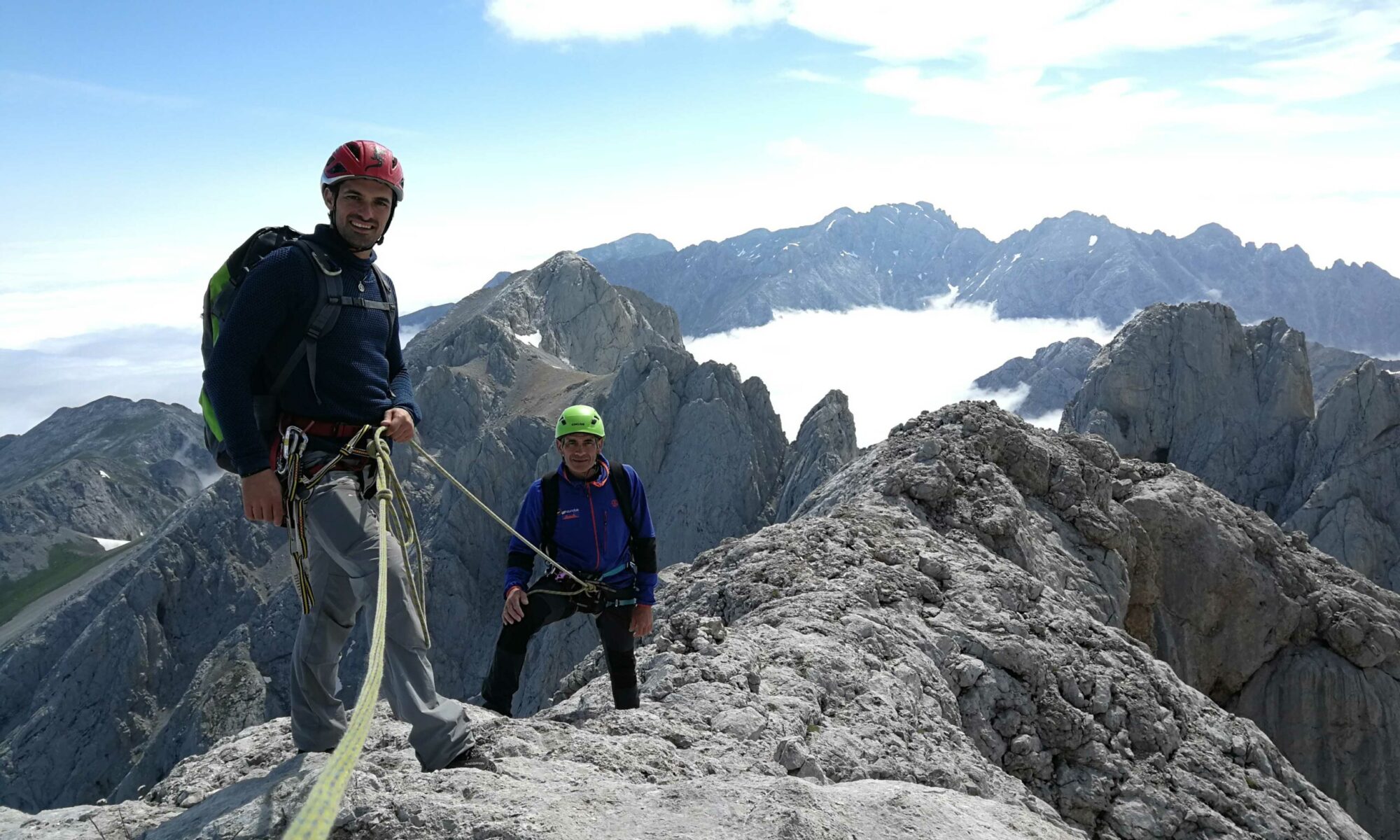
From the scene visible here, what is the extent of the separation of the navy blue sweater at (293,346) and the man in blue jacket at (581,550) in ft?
7.76

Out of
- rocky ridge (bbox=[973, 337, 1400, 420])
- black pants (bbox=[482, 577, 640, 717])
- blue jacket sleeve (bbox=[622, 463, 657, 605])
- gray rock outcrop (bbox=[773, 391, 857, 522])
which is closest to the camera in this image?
black pants (bbox=[482, 577, 640, 717])

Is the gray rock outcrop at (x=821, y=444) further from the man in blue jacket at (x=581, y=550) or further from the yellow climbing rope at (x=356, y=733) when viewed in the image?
the yellow climbing rope at (x=356, y=733)

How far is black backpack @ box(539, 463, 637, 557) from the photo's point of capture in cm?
808

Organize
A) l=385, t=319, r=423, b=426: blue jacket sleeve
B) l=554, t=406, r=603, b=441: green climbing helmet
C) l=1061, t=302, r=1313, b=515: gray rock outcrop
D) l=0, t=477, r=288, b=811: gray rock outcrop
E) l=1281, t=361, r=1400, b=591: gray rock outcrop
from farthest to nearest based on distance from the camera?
l=1061, t=302, r=1313, b=515: gray rock outcrop < l=0, t=477, r=288, b=811: gray rock outcrop < l=1281, t=361, r=1400, b=591: gray rock outcrop < l=554, t=406, r=603, b=441: green climbing helmet < l=385, t=319, r=423, b=426: blue jacket sleeve

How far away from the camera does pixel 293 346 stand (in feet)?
17.3

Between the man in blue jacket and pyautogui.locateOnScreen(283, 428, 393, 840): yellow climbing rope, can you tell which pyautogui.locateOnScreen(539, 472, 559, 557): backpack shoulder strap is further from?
pyautogui.locateOnScreen(283, 428, 393, 840): yellow climbing rope

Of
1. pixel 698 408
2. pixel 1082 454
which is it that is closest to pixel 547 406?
pixel 698 408

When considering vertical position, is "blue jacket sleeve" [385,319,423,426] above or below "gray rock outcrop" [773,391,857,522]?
above

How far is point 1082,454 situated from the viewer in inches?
817

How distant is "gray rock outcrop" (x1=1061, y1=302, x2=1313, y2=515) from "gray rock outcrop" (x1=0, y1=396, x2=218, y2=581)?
400 feet

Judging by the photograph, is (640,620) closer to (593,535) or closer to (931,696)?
(593,535)

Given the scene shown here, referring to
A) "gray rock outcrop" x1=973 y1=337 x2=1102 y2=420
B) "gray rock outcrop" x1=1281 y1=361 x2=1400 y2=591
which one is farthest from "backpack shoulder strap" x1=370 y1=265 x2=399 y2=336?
"gray rock outcrop" x1=973 y1=337 x2=1102 y2=420

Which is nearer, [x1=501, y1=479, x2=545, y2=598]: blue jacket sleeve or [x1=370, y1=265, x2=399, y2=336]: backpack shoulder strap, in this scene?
[x1=370, y1=265, x2=399, y2=336]: backpack shoulder strap

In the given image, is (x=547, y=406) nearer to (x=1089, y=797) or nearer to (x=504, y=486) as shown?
(x=504, y=486)
